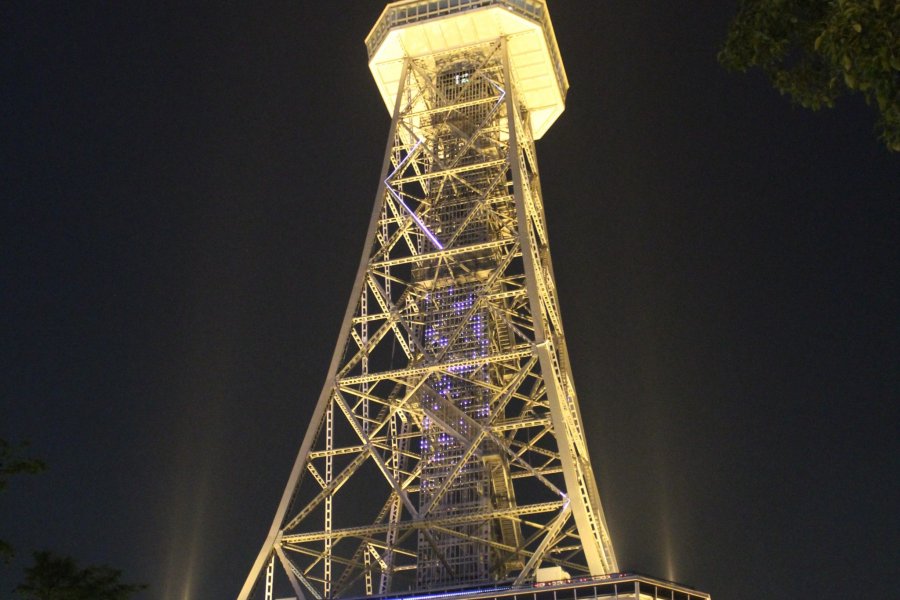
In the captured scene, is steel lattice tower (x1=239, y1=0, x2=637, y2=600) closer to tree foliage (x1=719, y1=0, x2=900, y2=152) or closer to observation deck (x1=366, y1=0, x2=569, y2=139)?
observation deck (x1=366, y1=0, x2=569, y2=139)

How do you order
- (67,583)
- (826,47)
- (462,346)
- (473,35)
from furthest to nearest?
1. (473,35)
2. (462,346)
3. (67,583)
4. (826,47)

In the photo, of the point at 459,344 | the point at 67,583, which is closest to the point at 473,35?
the point at 459,344

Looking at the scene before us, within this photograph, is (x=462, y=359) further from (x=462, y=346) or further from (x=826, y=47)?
(x=826, y=47)

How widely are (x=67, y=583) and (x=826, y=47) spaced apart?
63.9 feet

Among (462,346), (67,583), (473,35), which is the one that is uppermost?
(473,35)

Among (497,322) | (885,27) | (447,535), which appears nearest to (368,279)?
(497,322)

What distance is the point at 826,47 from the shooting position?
10859 mm

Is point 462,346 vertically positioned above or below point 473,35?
below

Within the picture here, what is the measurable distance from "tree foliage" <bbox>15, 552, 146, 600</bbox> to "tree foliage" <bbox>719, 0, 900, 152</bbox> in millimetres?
17629

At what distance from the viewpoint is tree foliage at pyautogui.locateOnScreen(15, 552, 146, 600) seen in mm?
22328

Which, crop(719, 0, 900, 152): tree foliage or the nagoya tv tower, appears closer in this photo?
crop(719, 0, 900, 152): tree foliage

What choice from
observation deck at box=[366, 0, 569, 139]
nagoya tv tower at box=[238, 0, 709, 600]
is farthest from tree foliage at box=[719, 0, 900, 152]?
observation deck at box=[366, 0, 569, 139]

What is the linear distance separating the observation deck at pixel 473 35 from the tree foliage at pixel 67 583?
1019 inches

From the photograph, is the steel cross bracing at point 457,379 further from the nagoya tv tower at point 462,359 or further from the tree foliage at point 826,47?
the tree foliage at point 826,47
